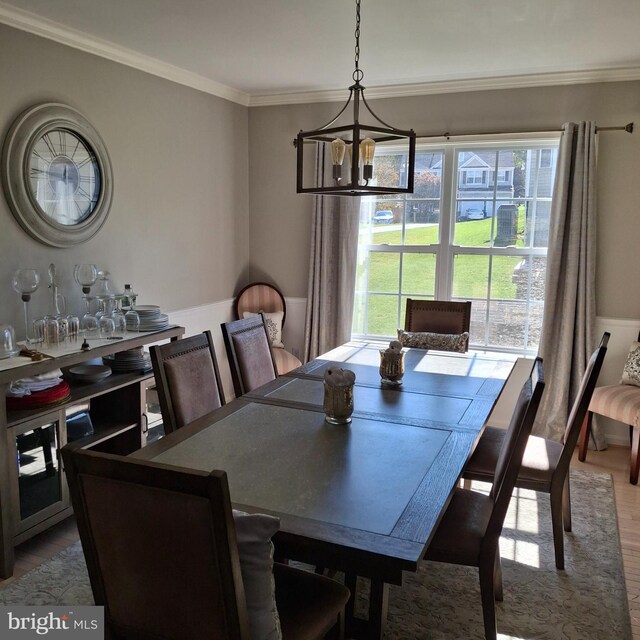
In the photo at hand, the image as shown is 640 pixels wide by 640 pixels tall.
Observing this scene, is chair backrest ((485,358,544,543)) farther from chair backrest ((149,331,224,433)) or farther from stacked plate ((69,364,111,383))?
stacked plate ((69,364,111,383))

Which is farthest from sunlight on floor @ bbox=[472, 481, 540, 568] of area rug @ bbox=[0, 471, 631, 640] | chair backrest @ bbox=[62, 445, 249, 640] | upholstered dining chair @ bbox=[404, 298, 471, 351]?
chair backrest @ bbox=[62, 445, 249, 640]

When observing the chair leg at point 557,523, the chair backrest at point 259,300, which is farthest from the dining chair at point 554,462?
the chair backrest at point 259,300

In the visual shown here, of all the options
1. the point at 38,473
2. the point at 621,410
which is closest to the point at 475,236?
the point at 621,410

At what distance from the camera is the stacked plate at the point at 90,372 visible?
3115 millimetres

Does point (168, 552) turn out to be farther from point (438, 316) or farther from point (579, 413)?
point (438, 316)

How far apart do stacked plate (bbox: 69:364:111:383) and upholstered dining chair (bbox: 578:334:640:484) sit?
290 centimetres

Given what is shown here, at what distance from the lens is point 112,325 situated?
324 centimetres

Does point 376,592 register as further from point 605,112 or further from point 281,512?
point 605,112

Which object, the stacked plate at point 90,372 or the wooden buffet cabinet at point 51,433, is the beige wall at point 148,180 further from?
the wooden buffet cabinet at point 51,433

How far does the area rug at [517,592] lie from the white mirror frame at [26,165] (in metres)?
1.61

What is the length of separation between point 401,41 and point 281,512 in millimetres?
2821

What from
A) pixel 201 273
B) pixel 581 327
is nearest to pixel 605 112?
pixel 581 327

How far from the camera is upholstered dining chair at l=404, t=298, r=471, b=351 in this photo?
4.01m

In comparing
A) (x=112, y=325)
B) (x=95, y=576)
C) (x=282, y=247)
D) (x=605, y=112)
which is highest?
(x=605, y=112)
